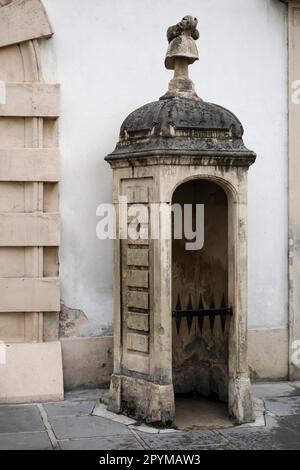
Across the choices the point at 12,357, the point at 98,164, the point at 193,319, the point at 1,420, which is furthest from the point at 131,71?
the point at 1,420

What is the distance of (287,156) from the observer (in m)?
8.27

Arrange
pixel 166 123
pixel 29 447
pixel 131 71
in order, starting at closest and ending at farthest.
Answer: pixel 29 447 < pixel 166 123 < pixel 131 71

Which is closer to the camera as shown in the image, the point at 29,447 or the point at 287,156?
the point at 29,447

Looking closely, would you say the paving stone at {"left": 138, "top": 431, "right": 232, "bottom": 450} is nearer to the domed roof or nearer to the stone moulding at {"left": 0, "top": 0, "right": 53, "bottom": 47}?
the domed roof

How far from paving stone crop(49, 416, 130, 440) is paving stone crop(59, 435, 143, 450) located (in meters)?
0.11

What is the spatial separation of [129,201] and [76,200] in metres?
0.98

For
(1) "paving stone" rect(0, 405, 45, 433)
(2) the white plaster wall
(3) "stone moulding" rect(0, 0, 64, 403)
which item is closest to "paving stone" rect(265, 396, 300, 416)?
(2) the white plaster wall

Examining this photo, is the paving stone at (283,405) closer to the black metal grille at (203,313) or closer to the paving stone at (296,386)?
the paving stone at (296,386)

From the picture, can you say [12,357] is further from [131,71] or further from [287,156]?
[287,156]

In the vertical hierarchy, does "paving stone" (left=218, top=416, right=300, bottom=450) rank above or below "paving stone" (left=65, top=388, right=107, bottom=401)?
below

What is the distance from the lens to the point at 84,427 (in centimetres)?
642

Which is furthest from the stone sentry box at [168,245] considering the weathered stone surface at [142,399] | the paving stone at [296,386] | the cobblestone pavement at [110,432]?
the paving stone at [296,386]

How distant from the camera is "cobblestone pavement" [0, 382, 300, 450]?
19.6 feet

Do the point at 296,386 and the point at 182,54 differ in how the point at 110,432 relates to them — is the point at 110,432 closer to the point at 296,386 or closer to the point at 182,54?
the point at 296,386
